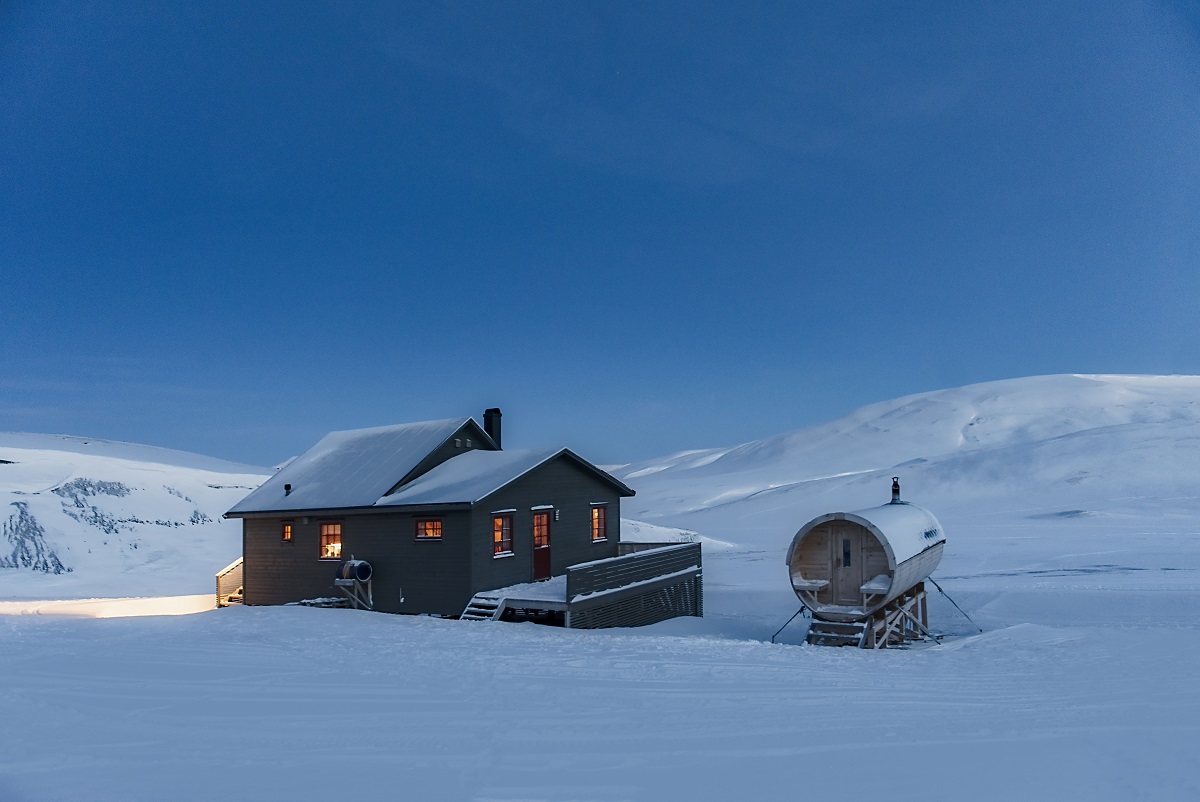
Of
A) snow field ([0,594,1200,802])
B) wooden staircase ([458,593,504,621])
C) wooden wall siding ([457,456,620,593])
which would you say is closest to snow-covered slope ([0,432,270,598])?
wooden wall siding ([457,456,620,593])

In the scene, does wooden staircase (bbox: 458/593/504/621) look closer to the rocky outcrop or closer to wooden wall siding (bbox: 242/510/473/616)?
wooden wall siding (bbox: 242/510/473/616)

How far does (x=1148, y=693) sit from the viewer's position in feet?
29.7

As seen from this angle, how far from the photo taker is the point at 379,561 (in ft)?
63.9

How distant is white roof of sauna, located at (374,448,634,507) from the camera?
1873 cm

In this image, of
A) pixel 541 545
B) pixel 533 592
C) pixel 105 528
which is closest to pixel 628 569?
pixel 533 592

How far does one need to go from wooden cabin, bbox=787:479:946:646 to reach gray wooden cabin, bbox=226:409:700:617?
A: 6180 millimetres

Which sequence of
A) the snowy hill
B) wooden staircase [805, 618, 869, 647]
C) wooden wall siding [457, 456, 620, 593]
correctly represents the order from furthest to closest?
1. the snowy hill
2. wooden wall siding [457, 456, 620, 593]
3. wooden staircase [805, 618, 869, 647]

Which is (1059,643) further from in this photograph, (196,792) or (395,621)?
(196,792)

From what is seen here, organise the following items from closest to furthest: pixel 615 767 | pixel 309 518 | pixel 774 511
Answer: pixel 615 767
pixel 309 518
pixel 774 511

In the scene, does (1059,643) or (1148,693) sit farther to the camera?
(1059,643)

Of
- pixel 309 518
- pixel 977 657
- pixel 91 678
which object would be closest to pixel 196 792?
pixel 91 678

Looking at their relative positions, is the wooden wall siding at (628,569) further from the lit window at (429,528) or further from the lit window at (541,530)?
the lit window at (429,528)

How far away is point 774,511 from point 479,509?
41.4 meters

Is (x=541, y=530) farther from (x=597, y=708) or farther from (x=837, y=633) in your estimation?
(x=597, y=708)
